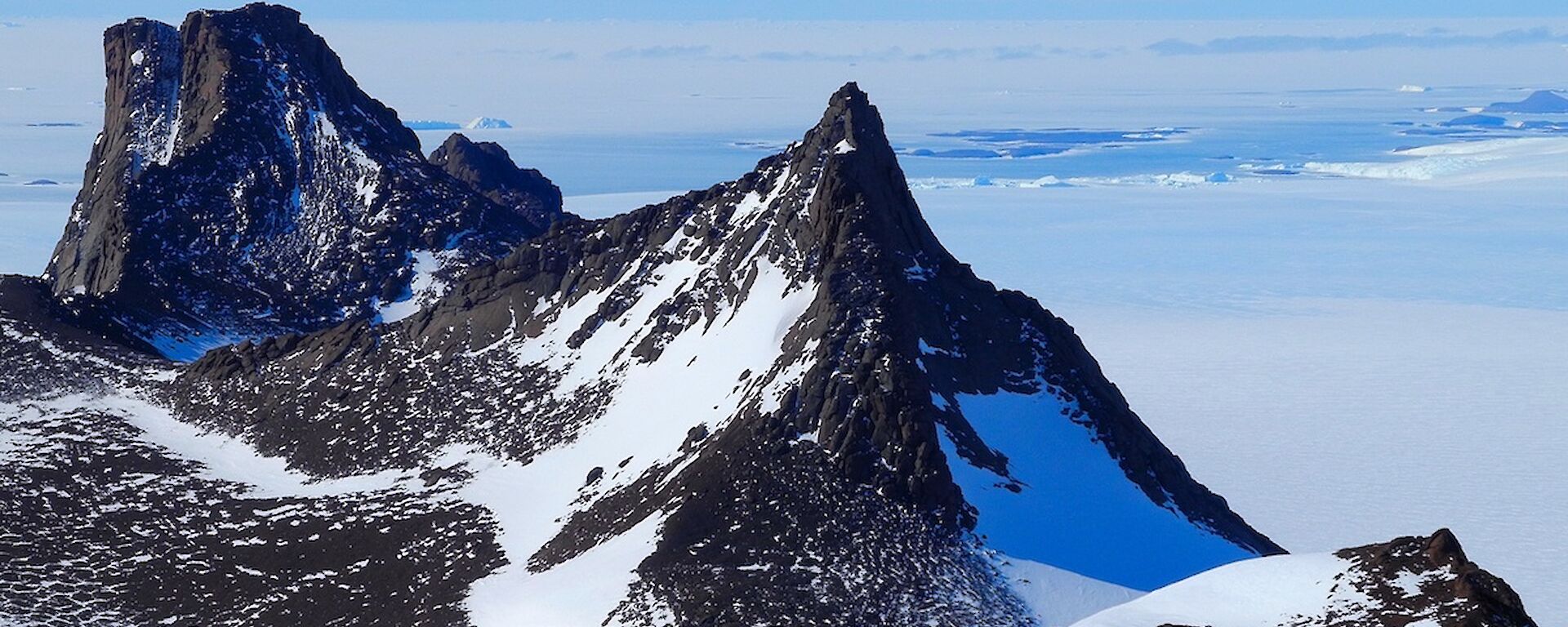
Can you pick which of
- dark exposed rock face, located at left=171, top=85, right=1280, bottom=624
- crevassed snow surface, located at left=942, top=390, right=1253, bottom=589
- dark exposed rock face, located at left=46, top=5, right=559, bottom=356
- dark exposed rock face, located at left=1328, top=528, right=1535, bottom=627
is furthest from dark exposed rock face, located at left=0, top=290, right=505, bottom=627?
dark exposed rock face, located at left=1328, top=528, right=1535, bottom=627

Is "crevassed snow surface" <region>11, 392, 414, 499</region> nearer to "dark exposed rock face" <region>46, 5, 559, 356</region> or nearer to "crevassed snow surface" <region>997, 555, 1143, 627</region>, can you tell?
"dark exposed rock face" <region>46, 5, 559, 356</region>

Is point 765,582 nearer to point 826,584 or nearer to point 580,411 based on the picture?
point 826,584

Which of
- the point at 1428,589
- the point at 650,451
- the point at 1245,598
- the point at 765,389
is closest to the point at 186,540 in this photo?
the point at 650,451

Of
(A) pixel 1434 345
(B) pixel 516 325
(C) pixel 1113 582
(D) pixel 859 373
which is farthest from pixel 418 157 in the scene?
(A) pixel 1434 345

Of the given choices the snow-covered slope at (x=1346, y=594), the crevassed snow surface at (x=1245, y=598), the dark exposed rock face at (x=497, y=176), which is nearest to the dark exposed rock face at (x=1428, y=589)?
the snow-covered slope at (x=1346, y=594)

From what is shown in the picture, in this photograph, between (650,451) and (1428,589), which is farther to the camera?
(650,451)

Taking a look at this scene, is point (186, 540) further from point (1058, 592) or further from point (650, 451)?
point (1058, 592)
